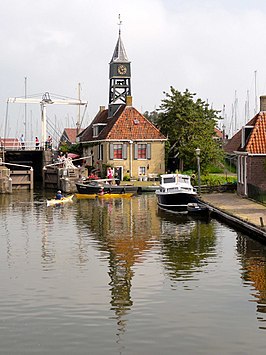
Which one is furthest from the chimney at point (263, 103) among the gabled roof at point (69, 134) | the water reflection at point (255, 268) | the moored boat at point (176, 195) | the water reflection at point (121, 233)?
the gabled roof at point (69, 134)

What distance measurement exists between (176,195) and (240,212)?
6.91 metres

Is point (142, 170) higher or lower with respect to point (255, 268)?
higher

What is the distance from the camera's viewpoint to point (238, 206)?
120 ft

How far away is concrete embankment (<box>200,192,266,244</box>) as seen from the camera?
90.3ft

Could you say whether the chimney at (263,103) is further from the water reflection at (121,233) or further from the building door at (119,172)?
the building door at (119,172)

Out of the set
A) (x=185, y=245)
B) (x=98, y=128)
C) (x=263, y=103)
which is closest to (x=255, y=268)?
(x=185, y=245)

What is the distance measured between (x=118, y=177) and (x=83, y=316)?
4628cm

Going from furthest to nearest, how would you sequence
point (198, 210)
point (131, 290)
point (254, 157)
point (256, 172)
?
point (256, 172), point (254, 157), point (198, 210), point (131, 290)

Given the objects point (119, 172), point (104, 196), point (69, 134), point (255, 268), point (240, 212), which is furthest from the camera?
point (69, 134)

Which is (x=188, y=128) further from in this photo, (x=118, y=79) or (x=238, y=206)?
(x=238, y=206)

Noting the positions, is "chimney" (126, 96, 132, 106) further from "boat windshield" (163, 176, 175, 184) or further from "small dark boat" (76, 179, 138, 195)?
"boat windshield" (163, 176, 175, 184)

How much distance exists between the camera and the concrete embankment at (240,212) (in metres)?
27.5

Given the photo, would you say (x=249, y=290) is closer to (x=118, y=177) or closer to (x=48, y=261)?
(x=48, y=261)

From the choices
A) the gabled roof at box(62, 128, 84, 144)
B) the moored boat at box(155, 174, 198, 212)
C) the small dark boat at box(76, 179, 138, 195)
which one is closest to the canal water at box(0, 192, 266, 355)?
the moored boat at box(155, 174, 198, 212)
